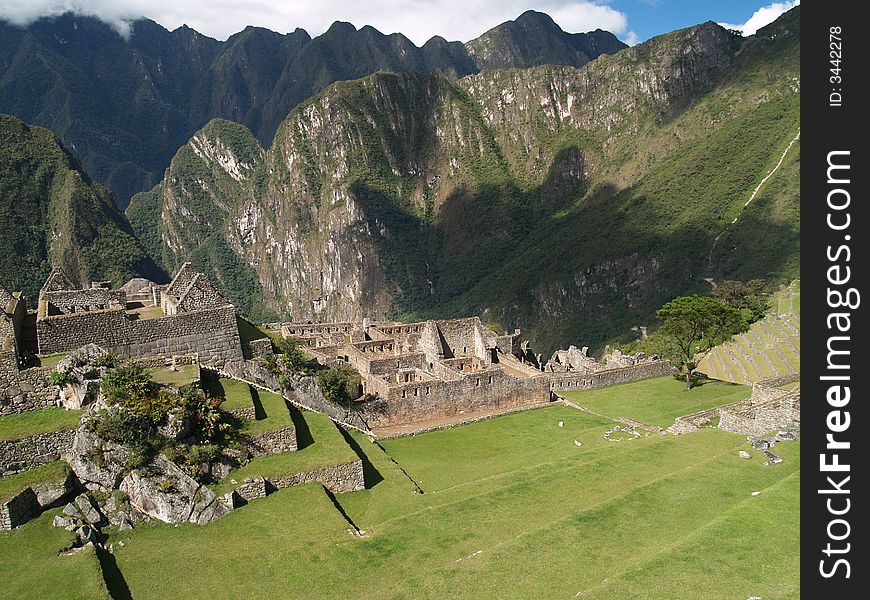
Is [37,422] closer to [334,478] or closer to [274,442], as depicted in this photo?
[274,442]

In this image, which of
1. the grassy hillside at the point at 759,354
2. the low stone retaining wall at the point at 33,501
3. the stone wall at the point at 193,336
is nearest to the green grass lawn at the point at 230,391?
the stone wall at the point at 193,336

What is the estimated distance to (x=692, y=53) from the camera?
17900 centimetres

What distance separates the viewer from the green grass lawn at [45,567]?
9859mm

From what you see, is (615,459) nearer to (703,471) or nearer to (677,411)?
(703,471)

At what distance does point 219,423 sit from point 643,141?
613ft

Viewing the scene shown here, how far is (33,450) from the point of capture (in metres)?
13.4

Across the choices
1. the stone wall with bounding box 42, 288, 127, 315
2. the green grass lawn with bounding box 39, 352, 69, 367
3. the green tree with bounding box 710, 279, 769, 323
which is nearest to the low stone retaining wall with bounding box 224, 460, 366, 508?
the green grass lawn with bounding box 39, 352, 69, 367

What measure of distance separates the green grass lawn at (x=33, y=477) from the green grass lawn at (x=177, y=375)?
326cm

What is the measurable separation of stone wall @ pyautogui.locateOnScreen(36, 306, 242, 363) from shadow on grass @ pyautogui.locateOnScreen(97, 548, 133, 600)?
8006 millimetres

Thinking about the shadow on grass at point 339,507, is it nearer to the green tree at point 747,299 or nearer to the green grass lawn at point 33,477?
the green grass lawn at point 33,477

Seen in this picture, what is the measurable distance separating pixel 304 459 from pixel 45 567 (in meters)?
6.28

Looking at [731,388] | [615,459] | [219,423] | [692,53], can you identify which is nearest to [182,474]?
[219,423]

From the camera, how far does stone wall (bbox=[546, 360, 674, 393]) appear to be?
99.6ft

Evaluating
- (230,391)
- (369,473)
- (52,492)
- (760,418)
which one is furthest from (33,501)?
(760,418)
